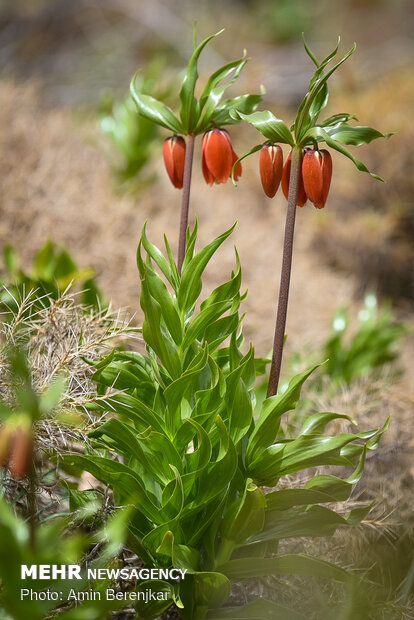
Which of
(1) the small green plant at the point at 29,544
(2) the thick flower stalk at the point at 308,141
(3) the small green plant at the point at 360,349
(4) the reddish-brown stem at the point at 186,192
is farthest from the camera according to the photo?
(3) the small green plant at the point at 360,349

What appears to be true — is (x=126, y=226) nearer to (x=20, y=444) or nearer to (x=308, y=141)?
(x=308, y=141)

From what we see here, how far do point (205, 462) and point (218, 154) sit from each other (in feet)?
2.34

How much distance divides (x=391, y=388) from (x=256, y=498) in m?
1.61

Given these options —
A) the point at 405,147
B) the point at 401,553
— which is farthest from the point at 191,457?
the point at 405,147

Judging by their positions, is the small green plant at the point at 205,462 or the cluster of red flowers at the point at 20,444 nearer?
the cluster of red flowers at the point at 20,444

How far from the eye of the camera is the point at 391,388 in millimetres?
2730

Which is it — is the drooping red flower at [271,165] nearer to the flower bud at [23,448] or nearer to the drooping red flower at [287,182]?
the drooping red flower at [287,182]

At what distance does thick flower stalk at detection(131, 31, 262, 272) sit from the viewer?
150 centimetres

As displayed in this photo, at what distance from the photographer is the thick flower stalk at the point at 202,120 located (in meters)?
1.50

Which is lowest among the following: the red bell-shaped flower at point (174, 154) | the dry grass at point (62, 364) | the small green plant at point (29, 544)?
the small green plant at point (29, 544)

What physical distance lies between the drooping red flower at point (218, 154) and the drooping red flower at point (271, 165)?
0.48 feet

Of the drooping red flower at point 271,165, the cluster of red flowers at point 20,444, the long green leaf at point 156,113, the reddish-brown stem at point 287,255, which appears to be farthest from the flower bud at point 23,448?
the long green leaf at point 156,113

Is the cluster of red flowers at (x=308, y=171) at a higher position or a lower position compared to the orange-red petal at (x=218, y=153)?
lower

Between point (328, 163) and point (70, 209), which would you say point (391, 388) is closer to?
point (328, 163)
